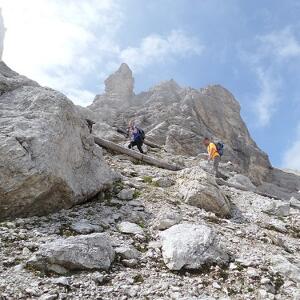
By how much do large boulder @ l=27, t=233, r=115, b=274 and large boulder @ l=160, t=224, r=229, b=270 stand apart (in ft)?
4.76

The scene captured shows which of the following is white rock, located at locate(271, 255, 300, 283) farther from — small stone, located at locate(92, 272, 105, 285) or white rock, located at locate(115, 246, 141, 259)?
small stone, located at locate(92, 272, 105, 285)

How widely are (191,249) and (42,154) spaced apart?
4978 mm

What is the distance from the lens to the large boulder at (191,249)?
30.5 ft

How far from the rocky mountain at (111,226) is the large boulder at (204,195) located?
0.14ft

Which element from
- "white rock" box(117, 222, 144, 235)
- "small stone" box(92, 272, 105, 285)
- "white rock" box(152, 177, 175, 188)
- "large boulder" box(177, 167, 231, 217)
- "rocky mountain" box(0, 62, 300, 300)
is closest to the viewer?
"small stone" box(92, 272, 105, 285)

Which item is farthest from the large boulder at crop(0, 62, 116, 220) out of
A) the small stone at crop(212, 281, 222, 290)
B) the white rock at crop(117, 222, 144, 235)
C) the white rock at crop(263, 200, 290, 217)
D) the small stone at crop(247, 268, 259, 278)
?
the white rock at crop(263, 200, 290, 217)

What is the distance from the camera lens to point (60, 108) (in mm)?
13062

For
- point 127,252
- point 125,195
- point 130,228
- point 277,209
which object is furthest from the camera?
point 277,209

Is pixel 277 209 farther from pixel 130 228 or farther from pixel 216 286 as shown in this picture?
pixel 216 286

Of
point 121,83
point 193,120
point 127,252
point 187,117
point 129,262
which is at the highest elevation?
point 121,83

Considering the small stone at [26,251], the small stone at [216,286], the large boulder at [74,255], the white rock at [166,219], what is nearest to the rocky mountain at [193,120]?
the white rock at [166,219]

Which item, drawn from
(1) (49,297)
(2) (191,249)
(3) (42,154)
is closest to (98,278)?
(1) (49,297)

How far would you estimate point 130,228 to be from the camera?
11.1 meters

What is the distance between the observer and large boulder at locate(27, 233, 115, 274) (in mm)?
8359
